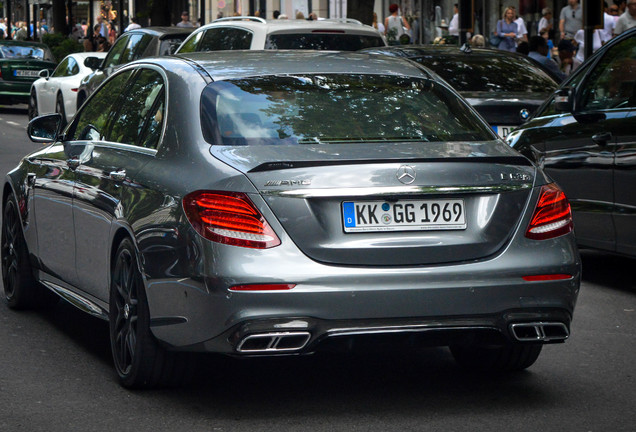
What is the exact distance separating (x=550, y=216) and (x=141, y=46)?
1497 centimetres

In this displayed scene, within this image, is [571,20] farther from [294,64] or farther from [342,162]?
[342,162]

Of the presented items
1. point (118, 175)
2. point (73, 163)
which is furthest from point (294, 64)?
point (73, 163)

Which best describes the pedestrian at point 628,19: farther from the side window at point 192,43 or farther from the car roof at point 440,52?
the car roof at point 440,52

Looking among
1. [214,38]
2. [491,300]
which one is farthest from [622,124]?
[214,38]

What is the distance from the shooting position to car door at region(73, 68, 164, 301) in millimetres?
6395

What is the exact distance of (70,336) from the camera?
752cm

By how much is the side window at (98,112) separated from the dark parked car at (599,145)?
3.17 meters

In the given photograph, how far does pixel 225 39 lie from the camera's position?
16.7 meters

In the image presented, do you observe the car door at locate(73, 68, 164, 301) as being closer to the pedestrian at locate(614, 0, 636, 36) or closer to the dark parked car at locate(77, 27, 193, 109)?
the dark parked car at locate(77, 27, 193, 109)

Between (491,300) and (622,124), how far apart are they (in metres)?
3.54

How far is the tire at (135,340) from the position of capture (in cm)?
599

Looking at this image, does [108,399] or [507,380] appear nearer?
[108,399]

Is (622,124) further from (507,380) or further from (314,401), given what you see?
(314,401)

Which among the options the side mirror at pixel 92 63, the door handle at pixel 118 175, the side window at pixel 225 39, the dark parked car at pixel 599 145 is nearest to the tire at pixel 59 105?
the side mirror at pixel 92 63
